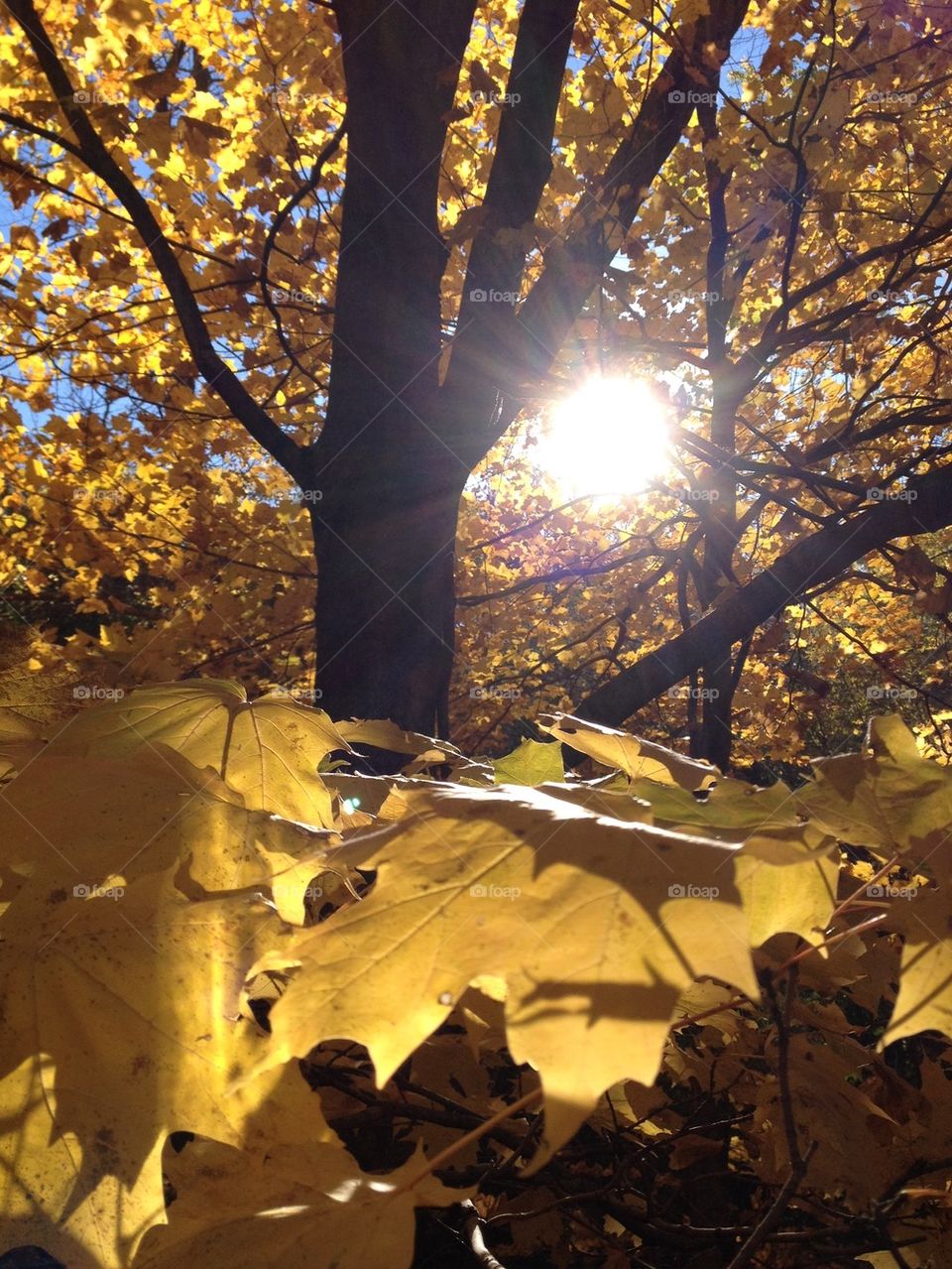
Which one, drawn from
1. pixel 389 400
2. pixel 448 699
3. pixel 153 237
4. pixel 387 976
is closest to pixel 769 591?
pixel 448 699

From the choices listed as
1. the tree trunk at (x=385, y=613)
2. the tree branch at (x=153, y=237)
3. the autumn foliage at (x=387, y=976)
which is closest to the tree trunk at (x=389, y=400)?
the tree trunk at (x=385, y=613)

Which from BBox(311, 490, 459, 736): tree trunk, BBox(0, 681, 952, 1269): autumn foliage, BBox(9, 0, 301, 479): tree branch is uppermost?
BBox(9, 0, 301, 479): tree branch

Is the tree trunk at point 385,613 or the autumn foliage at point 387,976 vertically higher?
the tree trunk at point 385,613

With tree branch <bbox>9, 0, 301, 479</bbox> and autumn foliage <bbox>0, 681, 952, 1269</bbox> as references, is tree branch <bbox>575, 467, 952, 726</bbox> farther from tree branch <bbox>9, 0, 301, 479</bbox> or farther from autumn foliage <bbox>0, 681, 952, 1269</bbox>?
autumn foliage <bbox>0, 681, 952, 1269</bbox>

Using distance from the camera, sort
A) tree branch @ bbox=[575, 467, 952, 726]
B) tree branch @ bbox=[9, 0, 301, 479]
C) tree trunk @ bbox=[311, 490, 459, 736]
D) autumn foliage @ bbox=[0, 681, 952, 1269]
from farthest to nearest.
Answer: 1. tree branch @ bbox=[575, 467, 952, 726]
2. tree trunk @ bbox=[311, 490, 459, 736]
3. tree branch @ bbox=[9, 0, 301, 479]
4. autumn foliage @ bbox=[0, 681, 952, 1269]

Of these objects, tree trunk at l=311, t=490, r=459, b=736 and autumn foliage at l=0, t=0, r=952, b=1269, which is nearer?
autumn foliage at l=0, t=0, r=952, b=1269

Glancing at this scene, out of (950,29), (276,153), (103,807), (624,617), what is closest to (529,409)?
(624,617)

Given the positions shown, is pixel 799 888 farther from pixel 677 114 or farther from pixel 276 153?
pixel 276 153

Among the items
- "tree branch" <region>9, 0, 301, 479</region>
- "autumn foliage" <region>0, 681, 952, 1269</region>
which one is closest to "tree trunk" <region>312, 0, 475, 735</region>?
"tree branch" <region>9, 0, 301, 479</region>

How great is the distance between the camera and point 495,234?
3.10 m

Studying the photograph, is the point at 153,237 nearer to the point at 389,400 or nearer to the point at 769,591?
the point at 389,400

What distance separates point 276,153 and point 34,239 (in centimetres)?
157

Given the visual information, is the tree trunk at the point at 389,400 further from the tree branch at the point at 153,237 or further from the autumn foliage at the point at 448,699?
the tree branch at the point at 153,237

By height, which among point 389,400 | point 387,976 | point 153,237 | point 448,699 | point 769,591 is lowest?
point 387,976
